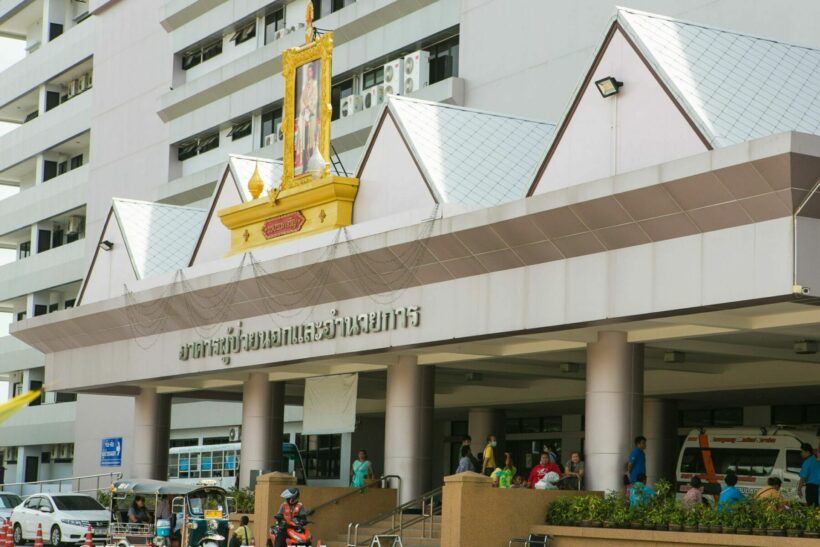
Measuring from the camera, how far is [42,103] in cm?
7394

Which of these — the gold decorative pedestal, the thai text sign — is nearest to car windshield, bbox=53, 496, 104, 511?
the thai text sign

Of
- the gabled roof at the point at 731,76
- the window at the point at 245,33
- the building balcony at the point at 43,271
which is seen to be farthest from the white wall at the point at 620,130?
the building balcony at the point at 43,271

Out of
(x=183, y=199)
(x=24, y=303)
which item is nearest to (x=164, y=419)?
(x=183, y=199)

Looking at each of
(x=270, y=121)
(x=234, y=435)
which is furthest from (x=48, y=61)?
(x=234, y=435)

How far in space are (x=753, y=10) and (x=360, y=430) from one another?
25.1m

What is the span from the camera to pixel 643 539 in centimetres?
2198

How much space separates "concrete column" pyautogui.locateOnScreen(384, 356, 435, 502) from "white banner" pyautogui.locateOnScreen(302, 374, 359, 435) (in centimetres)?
202

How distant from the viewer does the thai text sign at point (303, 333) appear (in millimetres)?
29547

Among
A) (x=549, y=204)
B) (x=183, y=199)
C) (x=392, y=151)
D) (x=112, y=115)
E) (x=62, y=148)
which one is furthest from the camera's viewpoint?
(x=62, y=148)

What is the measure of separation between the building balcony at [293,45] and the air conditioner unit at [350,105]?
1250 mm

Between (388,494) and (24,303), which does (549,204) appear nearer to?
(388,494)

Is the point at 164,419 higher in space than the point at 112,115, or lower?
lower

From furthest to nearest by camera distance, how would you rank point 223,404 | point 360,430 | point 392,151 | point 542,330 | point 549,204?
point 223,404 < point 360,430 < point 392,151 < point 542,330 < point 549,204

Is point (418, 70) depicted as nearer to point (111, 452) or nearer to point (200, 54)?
point (200, 54)
